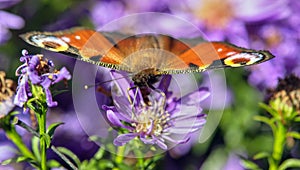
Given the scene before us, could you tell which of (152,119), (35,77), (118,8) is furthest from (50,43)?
(118,8)

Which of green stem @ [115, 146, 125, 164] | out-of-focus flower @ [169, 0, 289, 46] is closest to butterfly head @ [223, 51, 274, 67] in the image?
green stem @ [115, 146, 125, 164]

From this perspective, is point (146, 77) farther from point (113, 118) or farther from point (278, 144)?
point (278, 144)

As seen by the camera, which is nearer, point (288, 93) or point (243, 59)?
point (243, 59)

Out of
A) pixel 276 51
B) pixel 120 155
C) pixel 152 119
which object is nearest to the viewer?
pixel 120 155

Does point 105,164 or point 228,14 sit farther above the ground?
point 228,14

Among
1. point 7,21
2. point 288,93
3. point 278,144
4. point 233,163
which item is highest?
point 7,21

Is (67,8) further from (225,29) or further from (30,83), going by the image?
(30,83)

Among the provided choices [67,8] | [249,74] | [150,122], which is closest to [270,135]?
[249,74]

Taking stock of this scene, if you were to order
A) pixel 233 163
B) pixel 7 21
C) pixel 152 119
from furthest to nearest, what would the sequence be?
pixel 7 21, pixel 233 163, pixel 152 119
